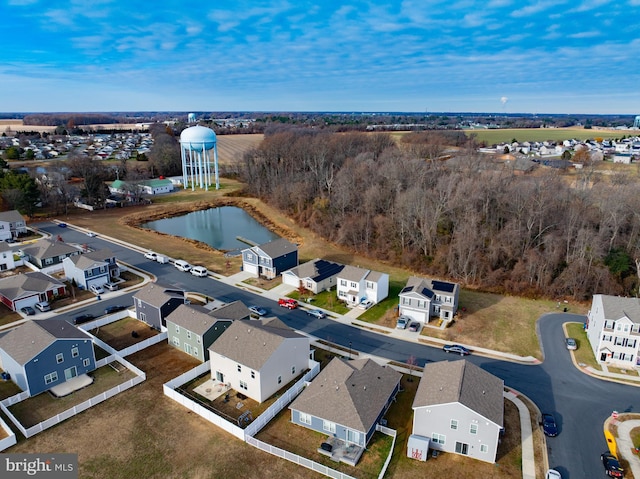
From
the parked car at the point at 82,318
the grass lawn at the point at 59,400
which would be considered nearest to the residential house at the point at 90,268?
the parked car at the point at 82,318

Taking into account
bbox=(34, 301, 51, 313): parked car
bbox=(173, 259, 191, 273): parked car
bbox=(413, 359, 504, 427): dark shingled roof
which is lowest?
bbox=(34, 301, 51, 313): parked car

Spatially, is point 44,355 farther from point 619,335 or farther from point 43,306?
point 619,335

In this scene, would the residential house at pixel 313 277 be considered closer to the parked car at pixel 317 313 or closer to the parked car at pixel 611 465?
the parked car at pixel 317 313

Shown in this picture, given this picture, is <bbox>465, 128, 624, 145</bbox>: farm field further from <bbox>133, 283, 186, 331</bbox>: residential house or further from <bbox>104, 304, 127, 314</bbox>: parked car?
<bbox>104, 304, 127, 314</bbox>: parked car

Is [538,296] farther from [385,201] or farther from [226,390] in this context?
[226,390]

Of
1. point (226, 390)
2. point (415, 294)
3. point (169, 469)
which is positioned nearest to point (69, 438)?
point (169, 469)

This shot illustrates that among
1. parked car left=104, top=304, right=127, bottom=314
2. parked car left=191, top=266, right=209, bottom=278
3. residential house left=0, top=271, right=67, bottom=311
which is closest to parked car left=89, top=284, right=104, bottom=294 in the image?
residential house left=0, top=271, right=67, bottom=311

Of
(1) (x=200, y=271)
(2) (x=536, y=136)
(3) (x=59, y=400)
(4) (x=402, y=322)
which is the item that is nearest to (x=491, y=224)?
(4) (x=402, y=322)
